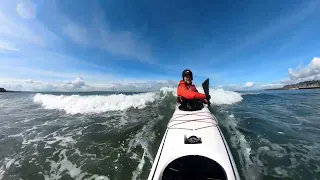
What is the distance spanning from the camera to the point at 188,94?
6.12m

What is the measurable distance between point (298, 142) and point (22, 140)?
487 inches

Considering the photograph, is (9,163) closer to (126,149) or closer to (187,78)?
(126,149)

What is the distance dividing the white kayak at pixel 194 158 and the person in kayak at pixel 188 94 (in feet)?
5.66

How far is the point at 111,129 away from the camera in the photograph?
28.0 ft

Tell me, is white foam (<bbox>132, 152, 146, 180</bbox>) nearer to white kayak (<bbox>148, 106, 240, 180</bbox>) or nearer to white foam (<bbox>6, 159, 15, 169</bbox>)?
white kayak (<bbox>148, 106, 240, 180</bbox>)

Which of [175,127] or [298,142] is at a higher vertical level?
[175,127]

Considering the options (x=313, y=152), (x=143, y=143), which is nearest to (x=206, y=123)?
(x=143, y=143)

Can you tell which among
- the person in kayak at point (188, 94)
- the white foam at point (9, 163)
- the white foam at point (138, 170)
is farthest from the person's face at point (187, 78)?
the white foam at point (9, 163)

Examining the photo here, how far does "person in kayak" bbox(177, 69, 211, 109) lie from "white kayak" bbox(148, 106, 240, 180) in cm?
172

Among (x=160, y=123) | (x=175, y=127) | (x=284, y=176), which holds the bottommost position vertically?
(x=284, y=176)

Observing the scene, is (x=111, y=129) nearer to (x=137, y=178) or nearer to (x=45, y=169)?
(x=45, y=169)

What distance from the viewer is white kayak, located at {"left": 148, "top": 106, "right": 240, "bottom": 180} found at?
3.17 metres

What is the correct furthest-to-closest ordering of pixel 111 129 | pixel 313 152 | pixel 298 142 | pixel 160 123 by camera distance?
pixel 160 123 < pixel 111 129 < pixel 298 142 < pixel 313 152

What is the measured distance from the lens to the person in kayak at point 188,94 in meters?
6.09
